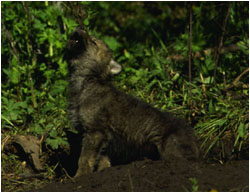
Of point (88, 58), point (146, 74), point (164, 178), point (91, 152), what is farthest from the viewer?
point (146, 74)

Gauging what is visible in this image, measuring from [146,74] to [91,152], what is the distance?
2.15 metres

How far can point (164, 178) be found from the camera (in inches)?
166

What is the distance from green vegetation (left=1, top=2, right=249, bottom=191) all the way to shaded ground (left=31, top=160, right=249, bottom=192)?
876 millimetres

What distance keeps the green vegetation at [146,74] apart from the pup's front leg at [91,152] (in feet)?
1.49

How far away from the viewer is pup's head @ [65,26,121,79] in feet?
17.7

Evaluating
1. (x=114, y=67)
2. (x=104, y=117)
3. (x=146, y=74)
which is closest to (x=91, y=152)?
(x=104, y=117)

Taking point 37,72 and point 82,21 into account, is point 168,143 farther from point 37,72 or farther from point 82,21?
point 37,72

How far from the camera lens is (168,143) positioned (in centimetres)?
488

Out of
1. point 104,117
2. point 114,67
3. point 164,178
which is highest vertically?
point 114,67

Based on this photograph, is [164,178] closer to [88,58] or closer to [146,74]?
[88,58]

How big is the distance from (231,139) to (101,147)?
155 cm

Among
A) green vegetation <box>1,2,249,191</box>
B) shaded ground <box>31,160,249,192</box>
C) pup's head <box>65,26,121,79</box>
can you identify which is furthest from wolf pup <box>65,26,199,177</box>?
green vegetation <box>1,2,249,191</box>

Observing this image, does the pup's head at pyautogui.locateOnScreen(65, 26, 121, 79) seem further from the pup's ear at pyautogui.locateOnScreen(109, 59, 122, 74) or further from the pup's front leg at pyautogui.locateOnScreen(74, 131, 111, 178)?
the pup's front leg at pyautogui.locateOnScreen(74, 131, 111, 178)

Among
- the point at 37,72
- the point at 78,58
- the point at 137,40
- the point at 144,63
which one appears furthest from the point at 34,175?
the point at 137,40
